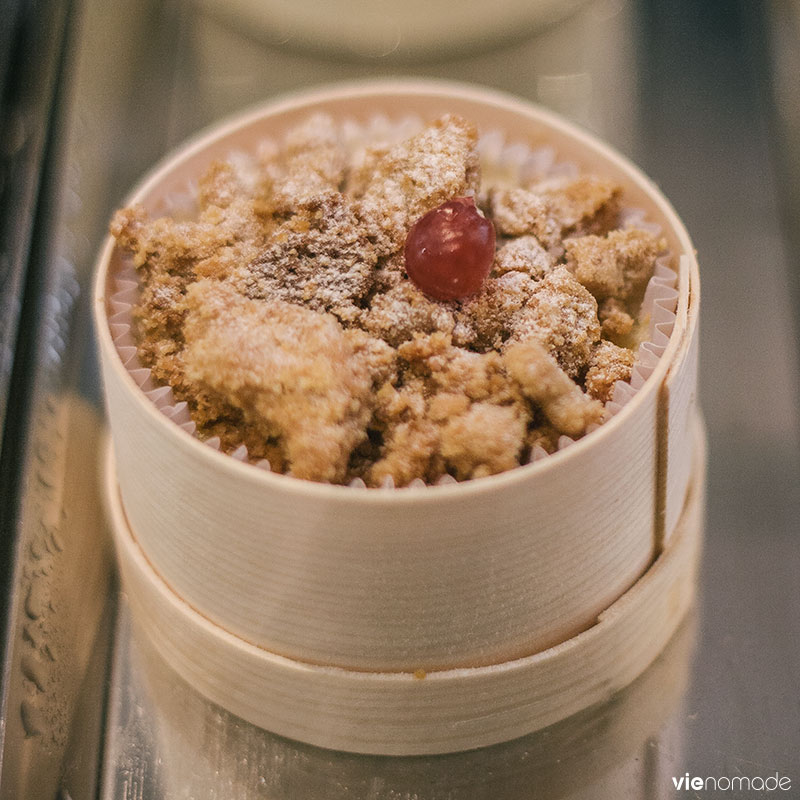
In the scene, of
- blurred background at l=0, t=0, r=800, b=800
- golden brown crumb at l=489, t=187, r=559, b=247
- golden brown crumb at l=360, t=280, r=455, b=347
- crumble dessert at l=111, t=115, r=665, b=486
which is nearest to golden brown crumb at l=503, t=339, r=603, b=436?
crumble dessert at l=111, t=115, r=665, b=486

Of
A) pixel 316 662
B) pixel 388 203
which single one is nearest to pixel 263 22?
pixel 388 203

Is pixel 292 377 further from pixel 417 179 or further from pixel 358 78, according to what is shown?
pixel 358 78

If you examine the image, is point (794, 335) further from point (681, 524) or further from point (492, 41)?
point (492, 41)

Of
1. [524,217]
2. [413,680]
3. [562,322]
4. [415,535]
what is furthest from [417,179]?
[413,680]

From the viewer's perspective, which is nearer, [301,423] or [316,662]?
[301,423]

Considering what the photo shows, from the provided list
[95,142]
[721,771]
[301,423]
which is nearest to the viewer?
[301,423]

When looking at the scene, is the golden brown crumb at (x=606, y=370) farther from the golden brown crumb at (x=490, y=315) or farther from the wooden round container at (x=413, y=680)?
the wooden round container at (x=413, y=680)

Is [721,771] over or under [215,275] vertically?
under
